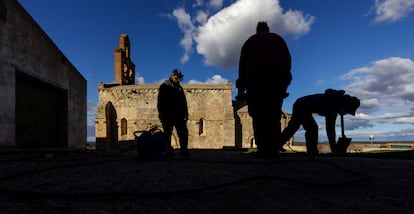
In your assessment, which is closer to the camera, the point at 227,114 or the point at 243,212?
the point at 243,212

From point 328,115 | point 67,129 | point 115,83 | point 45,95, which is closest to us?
point 328,115

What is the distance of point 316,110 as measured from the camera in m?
6.21

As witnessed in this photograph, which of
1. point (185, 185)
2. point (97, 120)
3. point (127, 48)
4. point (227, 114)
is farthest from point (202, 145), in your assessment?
point (185, 185)

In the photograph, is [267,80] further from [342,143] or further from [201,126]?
[201,126]

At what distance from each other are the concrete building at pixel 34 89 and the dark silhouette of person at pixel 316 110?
23.4 ft

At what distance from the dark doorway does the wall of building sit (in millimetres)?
20126

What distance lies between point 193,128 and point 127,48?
14.7 metres

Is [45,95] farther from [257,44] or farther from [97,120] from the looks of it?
[97,120]

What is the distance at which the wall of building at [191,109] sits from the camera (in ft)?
103

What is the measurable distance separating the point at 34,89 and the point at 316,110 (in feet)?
28.2

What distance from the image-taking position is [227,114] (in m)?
30.9

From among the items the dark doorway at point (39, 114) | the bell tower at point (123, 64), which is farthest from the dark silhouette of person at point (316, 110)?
the bell tower at point (123, 64)

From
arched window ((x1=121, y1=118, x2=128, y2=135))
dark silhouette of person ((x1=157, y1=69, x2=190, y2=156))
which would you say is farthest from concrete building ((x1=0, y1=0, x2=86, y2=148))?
arched window ((x1=121, y1=118, x2=128, y2=135))

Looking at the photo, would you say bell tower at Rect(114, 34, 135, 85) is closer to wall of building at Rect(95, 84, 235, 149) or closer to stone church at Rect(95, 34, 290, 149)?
stone church at Rect(95, 34, 290, 149)
